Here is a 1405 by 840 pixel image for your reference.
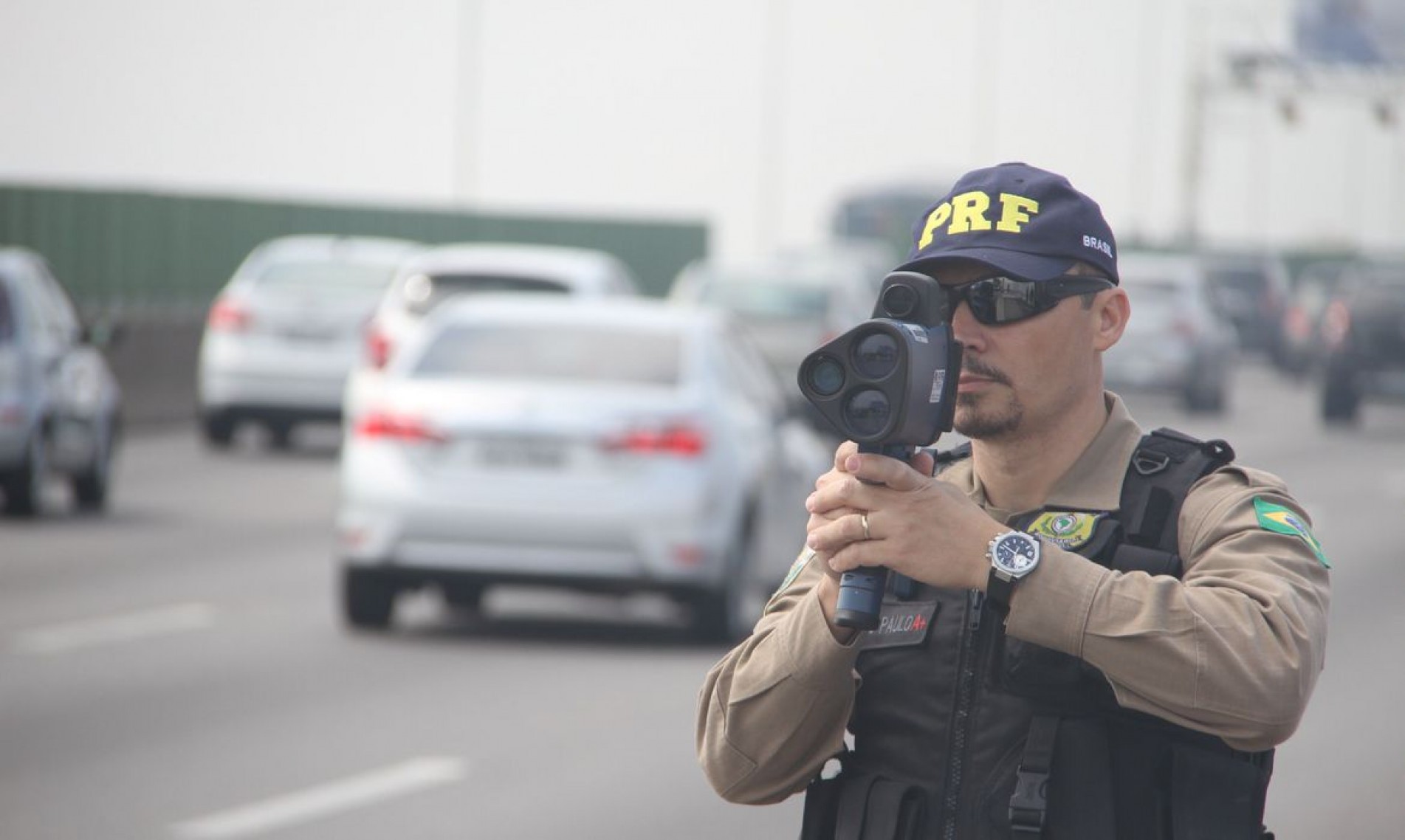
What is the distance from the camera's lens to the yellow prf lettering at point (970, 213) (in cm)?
346

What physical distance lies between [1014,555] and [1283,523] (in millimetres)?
379

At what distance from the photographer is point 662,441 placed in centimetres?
1252

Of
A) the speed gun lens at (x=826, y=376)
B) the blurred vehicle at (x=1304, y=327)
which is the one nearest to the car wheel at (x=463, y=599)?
the speed gun lens at (x=826, y=376)

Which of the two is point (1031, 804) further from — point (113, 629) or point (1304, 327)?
point (1304, 327)

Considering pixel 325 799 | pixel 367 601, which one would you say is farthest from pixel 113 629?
pixel 325 799

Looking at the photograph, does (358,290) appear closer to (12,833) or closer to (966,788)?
(12,833)

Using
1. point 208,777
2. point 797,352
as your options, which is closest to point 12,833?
point 208,777

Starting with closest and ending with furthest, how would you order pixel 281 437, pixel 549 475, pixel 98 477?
pixel 549 475
pixel 98 477
pixel 281 437

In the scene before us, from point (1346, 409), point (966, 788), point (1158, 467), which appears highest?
point (1158, 467)

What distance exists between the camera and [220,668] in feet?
39.1

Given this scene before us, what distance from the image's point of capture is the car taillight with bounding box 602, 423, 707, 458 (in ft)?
40.8

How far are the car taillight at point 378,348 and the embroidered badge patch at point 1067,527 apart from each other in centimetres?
1717

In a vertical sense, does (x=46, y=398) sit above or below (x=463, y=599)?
above

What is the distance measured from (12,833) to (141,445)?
54.7 feet
